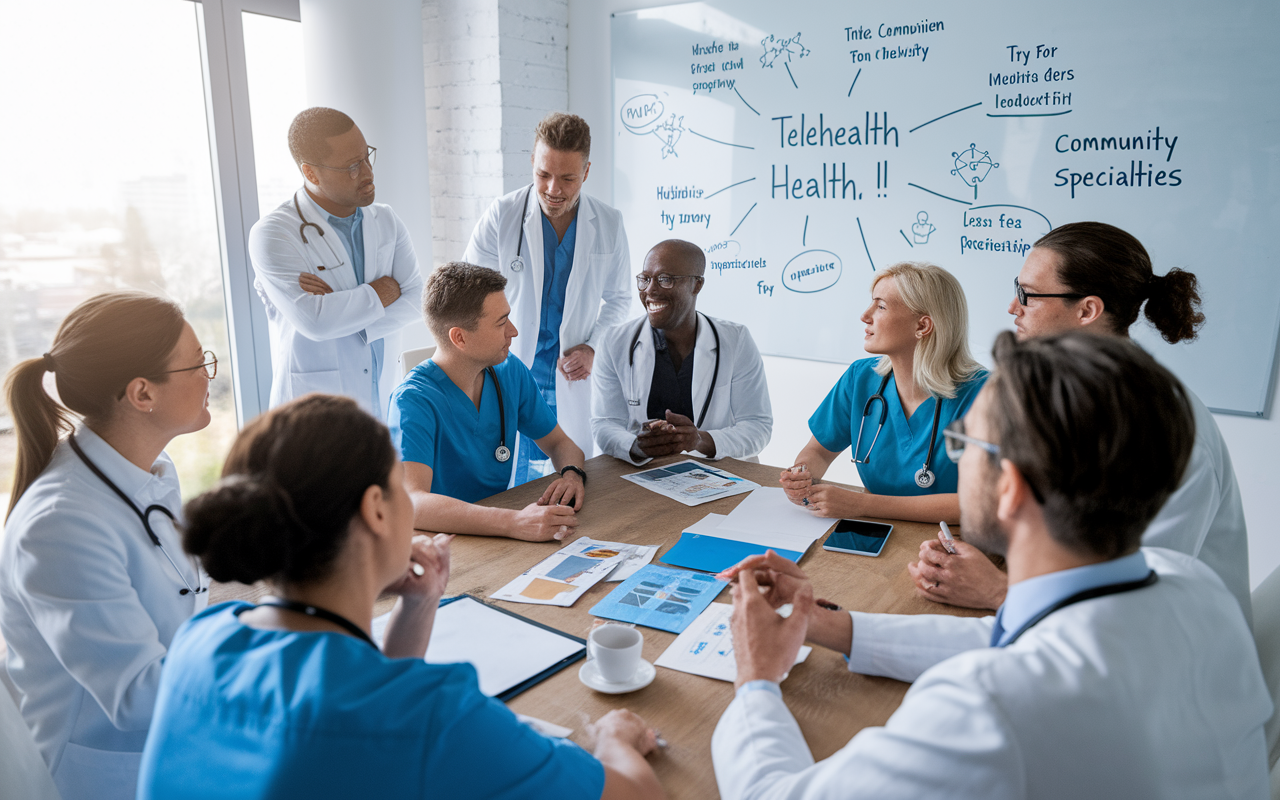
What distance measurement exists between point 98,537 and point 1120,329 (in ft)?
6.83

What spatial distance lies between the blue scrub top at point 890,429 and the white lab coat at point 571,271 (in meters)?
1.20

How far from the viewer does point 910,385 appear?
90.0 inches

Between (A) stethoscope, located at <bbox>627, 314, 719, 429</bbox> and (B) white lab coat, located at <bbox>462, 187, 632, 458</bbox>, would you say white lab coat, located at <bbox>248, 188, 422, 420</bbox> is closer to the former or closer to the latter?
(B) white lab coat, located at <bbox>462, 187, 632, 458</bbox>

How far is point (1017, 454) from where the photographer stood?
909mm

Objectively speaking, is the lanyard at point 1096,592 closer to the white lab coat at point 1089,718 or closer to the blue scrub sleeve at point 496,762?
the white lab coat at point 1089,718

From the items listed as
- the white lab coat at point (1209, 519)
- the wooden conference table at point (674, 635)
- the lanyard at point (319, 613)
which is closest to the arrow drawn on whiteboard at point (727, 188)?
the wooden conference table at point (674, 635)

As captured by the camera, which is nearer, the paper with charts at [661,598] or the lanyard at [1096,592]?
the lanyard at [1096,592]

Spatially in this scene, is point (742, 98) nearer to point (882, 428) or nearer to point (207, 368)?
point (882, 428)

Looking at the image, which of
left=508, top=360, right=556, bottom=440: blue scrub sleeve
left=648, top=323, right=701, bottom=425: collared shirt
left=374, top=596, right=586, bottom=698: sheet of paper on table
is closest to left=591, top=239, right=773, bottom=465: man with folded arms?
left=648, top=323, right=701, bottom=425: collared shirt

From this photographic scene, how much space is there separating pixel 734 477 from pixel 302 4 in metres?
3.02

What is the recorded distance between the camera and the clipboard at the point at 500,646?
130 centimetres

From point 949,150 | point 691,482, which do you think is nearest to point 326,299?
point 691,482

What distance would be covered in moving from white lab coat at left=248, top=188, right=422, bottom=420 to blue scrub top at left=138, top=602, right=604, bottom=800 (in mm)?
1967

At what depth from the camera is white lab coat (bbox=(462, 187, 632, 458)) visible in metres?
3.33
